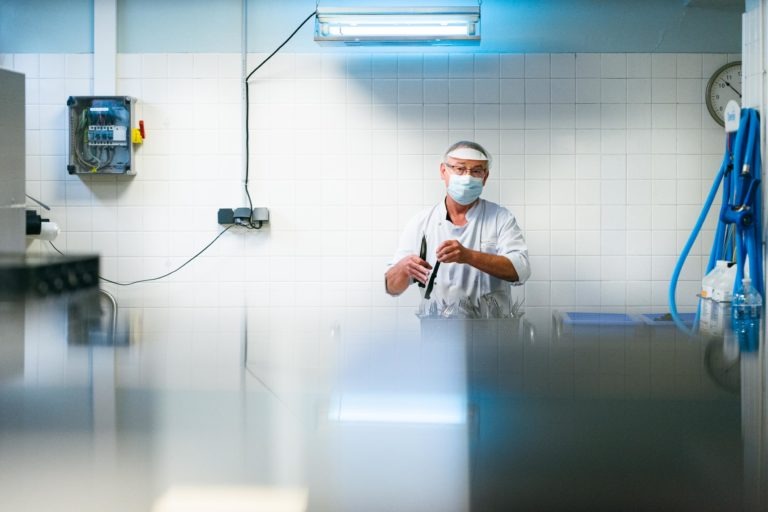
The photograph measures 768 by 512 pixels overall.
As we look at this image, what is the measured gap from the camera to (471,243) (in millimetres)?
3500

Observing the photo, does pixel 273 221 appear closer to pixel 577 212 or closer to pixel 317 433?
pixel 577 212

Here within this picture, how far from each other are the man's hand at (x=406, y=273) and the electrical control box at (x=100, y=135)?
176 cm

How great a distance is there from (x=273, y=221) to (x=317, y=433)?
372cm

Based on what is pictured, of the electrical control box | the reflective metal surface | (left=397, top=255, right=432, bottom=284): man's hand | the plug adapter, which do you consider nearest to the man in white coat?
(left=397, top=255, right=432, bottom=284): man's hand

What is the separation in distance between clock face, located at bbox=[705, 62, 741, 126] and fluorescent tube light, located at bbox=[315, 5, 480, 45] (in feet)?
4.23

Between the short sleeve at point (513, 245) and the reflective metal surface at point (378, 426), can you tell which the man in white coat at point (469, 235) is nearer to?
the short sleeve at point (513, 245)

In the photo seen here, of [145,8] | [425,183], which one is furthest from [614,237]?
[145,8]

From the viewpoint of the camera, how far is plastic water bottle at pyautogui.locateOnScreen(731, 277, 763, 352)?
122cm

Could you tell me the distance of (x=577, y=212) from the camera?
13.8ft

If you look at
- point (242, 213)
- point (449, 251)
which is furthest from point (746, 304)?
point (242, 213)

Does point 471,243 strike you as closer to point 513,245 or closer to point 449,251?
point 513,245

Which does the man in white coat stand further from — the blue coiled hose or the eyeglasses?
the blue coiled hose

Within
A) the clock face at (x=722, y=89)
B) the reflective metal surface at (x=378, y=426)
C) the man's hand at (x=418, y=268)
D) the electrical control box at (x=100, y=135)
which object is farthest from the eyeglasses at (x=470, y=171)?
the reflective metal surface at (x=378, y=426)

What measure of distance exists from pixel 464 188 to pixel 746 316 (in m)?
1.88
